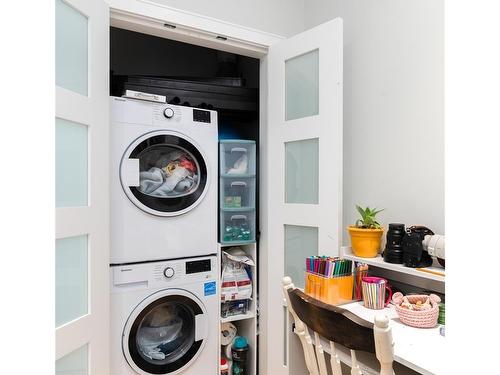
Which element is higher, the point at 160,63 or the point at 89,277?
the point at 160,63

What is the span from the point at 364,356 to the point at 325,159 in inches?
36.2

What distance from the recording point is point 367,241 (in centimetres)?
159

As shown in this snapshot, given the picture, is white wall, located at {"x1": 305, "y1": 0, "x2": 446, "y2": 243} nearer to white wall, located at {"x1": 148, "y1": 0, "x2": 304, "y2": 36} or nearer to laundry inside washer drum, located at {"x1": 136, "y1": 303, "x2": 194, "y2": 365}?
white wall, located at {"x1": 148, "y1": 0, "x2": 304, "y2": 36}

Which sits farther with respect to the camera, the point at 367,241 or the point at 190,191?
the point at 190,191

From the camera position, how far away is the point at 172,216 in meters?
1.96

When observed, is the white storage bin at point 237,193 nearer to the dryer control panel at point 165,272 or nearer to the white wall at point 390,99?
the dryer control panel at point 165,272

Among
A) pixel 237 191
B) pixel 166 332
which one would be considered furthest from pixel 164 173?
pixel 166 332

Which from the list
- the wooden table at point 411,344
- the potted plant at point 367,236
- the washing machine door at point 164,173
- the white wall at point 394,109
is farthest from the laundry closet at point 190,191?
the wooden table at point 411,344

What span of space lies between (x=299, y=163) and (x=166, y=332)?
127 cm

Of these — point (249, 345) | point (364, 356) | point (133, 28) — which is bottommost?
point (249, 345)

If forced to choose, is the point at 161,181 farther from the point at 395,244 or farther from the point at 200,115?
the point at 395,244

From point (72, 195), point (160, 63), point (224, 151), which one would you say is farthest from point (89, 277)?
point (160, 63)

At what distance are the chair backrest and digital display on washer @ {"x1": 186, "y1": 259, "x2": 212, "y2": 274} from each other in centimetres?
86
